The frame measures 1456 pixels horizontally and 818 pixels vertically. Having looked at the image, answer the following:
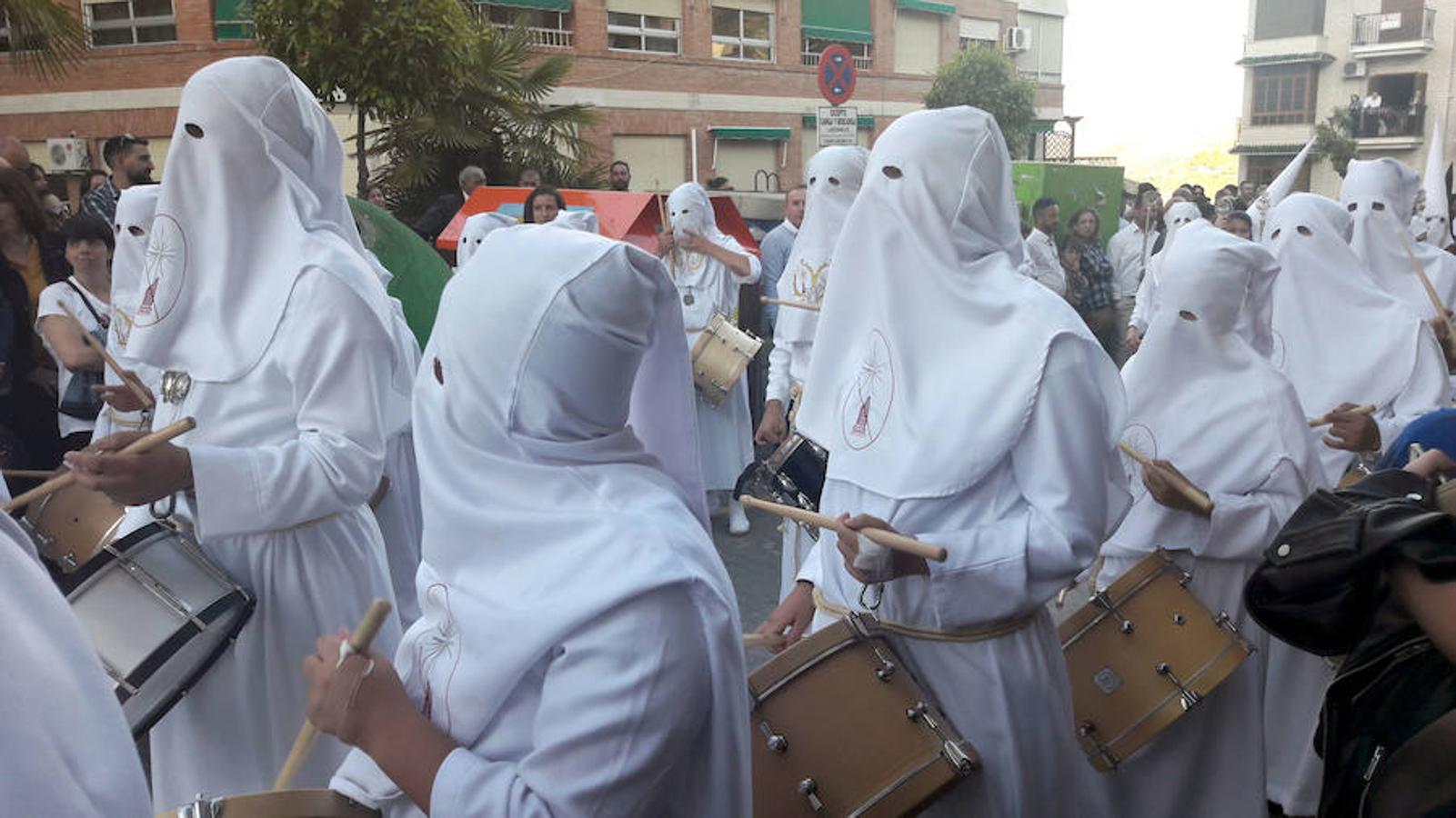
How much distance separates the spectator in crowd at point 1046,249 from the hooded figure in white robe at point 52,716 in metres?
9.68

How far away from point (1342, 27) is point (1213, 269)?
4607cm

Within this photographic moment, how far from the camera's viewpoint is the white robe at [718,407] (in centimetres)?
782

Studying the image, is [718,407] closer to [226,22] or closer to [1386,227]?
[1386,227]

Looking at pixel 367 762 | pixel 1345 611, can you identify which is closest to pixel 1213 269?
pixel 1345 611

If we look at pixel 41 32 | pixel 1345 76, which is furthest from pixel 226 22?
pixel 1345 76

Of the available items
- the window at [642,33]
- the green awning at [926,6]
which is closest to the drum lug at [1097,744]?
the window at [642,33]

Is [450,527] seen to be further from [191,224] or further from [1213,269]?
[1213,269]

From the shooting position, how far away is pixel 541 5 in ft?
79.5

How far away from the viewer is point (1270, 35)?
144 ft

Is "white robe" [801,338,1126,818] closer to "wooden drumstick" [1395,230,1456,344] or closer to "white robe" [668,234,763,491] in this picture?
"wooden drumstick" [1395,230,1456,344]

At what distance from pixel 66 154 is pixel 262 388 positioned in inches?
936

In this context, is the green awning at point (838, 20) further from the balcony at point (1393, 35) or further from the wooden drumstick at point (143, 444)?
the wooden drumstick at point (143, 444)

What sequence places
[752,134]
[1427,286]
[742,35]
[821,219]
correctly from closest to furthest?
1. [1427,286]
2. [821,219]
3. [742,35]
4. [752,134]

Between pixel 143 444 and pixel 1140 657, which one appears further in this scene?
pixel 1140 657
